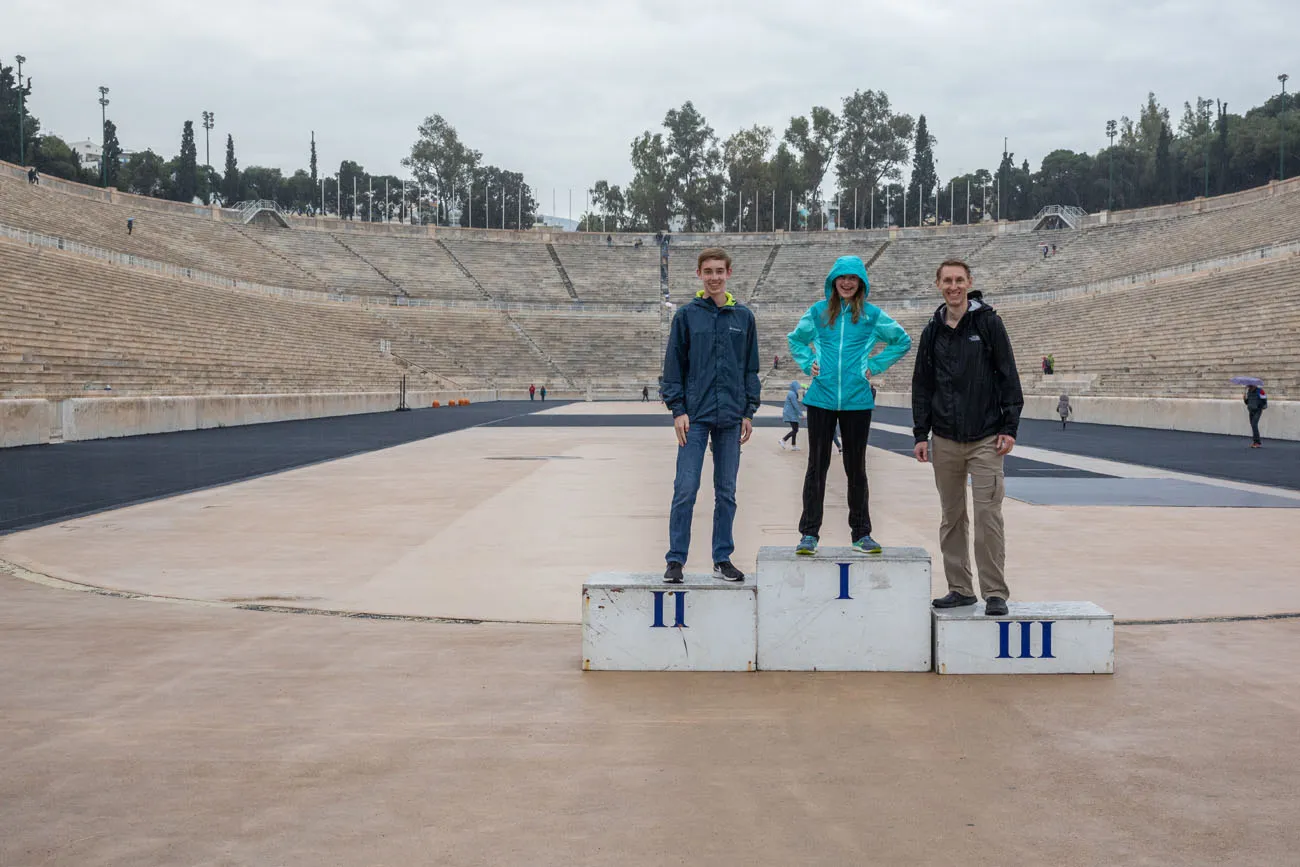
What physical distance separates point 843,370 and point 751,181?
115 m

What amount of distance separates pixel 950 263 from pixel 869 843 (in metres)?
3.44

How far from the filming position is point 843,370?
6199 millimetres

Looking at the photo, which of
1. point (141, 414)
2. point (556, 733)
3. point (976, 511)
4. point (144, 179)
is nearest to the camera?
point (556, 733)

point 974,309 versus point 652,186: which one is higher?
point 652,186

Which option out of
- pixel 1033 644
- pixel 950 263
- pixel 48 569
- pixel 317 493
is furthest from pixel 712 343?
pixel 317 493

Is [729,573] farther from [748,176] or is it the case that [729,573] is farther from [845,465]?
[748,176]

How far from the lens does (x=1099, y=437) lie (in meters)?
27.5

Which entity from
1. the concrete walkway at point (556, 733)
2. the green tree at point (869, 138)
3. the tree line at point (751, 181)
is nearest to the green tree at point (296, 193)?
the tree line at point (751, 181)

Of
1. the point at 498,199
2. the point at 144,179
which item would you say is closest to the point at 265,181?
the point at 144,179

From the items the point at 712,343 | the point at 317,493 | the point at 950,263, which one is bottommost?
the point at 317,493

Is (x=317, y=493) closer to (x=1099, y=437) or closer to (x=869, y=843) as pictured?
(x=869, y=843)

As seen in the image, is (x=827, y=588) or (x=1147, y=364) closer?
(x=827, y=588)

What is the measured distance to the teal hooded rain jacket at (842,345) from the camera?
617 centimetres

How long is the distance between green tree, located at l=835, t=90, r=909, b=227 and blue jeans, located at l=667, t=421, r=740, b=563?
11529 cm
